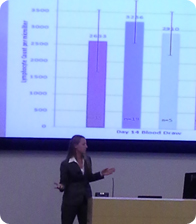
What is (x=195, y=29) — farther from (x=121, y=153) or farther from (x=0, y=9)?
(x=0, y=9)

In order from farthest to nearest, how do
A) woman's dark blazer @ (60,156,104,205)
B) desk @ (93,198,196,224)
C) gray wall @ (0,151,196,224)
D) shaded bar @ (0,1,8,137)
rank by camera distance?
gray wall @ (0,151,196,224), shaded bar @ (0,1,8,137), woman's dark blazer @ (60,156,104,205), desk @ (93,198,196,224)

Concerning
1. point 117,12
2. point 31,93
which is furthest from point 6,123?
point 117,12

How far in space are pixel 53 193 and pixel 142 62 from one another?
1.70m

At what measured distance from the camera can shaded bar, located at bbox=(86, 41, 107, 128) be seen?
15.6 ft

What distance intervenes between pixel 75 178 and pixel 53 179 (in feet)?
3.12

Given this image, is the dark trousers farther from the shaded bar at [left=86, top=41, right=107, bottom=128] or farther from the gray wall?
the shaded bar at [left=86, top=41, right=107, bottom=128]

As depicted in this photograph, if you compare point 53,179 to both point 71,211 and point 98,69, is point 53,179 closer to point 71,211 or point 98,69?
point 71,211

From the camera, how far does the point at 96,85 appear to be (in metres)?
4.78

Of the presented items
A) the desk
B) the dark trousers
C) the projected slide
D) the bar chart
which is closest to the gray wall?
the projected slide

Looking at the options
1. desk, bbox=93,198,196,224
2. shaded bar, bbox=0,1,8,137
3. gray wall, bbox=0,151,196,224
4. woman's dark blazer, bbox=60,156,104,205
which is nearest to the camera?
desk, bbox=93,198,196,224

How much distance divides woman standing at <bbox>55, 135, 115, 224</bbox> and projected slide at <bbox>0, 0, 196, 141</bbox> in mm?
663

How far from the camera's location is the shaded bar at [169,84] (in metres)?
4.80

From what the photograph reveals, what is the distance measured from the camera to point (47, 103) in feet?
15.6

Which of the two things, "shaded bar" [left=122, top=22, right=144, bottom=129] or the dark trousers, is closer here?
the dark trousers
